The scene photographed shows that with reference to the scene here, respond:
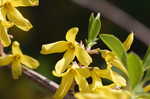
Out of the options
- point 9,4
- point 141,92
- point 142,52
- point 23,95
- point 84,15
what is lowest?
point 23,95

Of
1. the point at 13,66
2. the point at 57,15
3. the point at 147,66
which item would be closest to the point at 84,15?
the point at 57,15

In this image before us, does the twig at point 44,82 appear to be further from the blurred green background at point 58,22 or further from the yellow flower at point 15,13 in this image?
the blurred green background at point 58,22

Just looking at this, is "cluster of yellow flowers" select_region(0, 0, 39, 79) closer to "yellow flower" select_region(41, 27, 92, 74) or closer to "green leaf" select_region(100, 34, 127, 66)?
"yellow flower" select_region(41, 27, 92, 74)

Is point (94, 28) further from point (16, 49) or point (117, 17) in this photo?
point (117, 17)

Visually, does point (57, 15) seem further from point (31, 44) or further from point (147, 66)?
point (147, 66)

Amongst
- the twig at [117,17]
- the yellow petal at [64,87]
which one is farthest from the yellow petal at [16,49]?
the twig at [117,17]

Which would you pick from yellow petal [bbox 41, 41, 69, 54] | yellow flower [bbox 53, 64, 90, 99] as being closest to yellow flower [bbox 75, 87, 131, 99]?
yellow flower [bbox 53, 64, 90, 99]

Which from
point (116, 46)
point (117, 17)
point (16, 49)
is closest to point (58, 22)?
point (117, 17)
